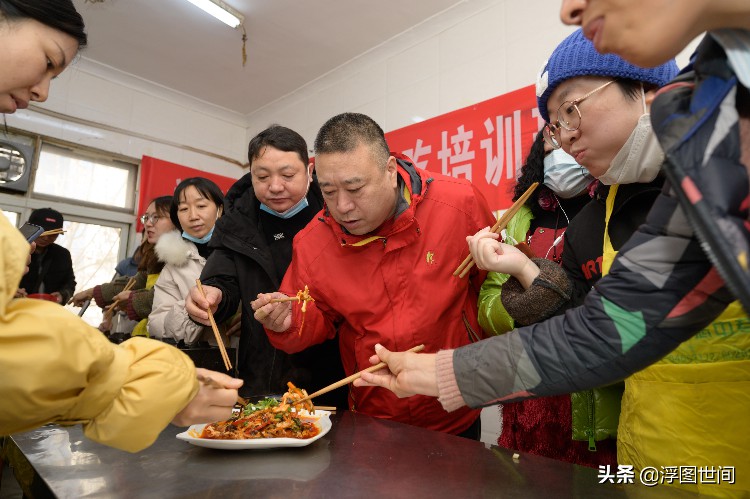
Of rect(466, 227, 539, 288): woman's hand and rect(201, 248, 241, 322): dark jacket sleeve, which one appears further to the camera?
rect(201, 248, 241, 322): dark jacket sleeve

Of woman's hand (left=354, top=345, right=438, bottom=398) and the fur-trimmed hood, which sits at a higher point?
the fur-trimmed hood

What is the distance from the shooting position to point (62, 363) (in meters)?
0.75

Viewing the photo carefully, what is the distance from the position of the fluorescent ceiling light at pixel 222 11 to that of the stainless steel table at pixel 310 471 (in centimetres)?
369

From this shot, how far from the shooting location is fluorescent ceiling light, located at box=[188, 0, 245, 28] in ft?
12.8

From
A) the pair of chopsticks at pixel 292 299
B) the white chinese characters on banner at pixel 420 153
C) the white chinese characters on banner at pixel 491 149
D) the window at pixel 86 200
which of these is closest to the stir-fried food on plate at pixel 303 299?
the pair of chopsticks at pixel 292 299

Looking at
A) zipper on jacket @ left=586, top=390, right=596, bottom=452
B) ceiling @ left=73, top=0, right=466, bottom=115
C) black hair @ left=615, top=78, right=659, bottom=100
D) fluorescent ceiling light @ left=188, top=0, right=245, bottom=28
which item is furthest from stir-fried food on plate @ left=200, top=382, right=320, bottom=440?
fluorescent ceiling light @ left=188, top=0, right=245, bottom=28

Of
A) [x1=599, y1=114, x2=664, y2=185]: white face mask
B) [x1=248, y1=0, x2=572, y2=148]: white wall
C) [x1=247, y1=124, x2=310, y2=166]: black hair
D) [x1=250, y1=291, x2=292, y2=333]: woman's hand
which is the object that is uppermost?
[x1=248, y1=0, x2=572, y2=148]: white wall

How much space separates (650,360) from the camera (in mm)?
856

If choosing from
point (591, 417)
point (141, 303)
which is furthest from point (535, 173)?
point (141, 303)

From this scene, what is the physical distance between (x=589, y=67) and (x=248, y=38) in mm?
4048

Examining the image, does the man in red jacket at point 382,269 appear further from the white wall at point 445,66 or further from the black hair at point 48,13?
the white wall at point 445,66

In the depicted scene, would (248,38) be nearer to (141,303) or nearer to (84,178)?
(84,178)

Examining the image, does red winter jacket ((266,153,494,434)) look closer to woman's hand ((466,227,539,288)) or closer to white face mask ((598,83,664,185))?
woman's hand ((466,227,539,288))

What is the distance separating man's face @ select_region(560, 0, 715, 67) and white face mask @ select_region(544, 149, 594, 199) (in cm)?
119
